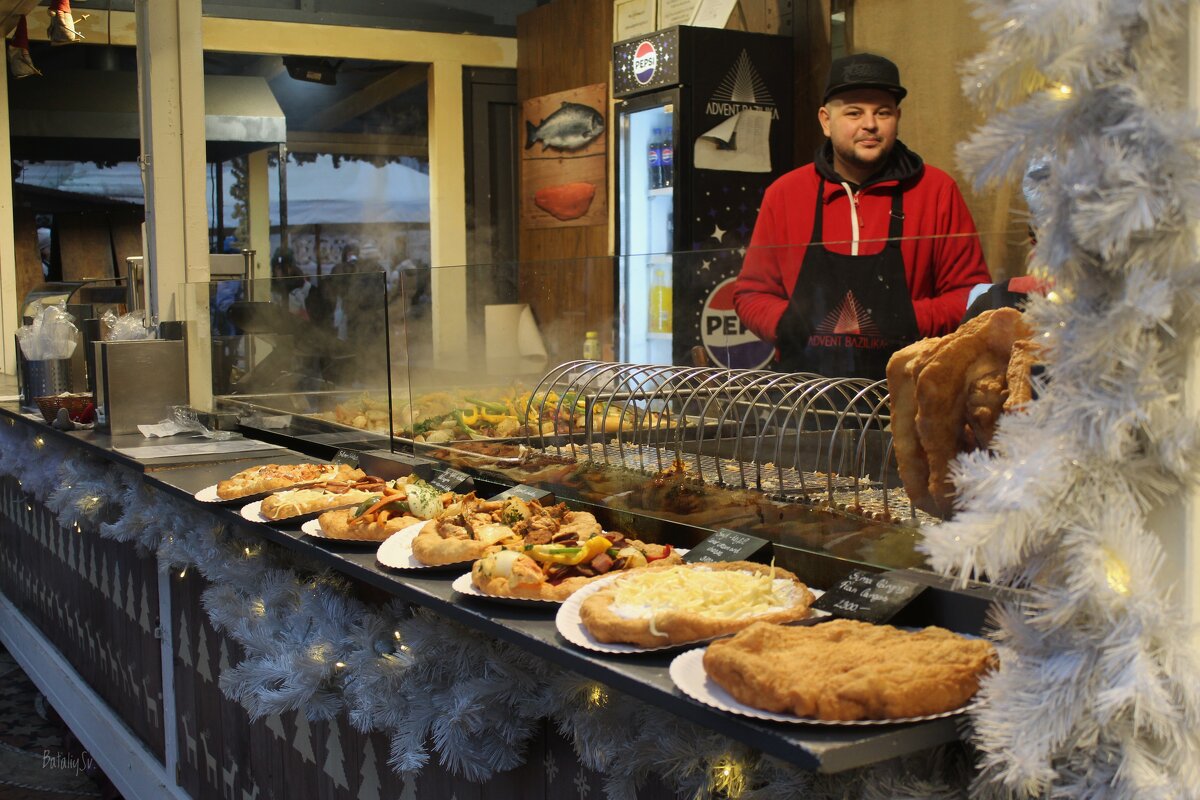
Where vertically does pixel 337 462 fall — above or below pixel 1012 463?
below

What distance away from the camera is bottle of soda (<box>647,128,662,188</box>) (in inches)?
210

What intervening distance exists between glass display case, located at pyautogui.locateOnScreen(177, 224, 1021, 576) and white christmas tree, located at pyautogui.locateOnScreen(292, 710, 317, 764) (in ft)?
2.11

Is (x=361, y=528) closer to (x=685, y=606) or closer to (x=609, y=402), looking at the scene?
(x=609, y=402)

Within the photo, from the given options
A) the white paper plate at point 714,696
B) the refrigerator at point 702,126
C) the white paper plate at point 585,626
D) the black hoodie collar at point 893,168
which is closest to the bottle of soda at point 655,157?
the refrigerator at point 702,126

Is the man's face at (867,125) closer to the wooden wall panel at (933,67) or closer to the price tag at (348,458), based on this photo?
the wooden wall panel at (933,67)

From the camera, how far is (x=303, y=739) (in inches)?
109

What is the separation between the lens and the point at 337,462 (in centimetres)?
332

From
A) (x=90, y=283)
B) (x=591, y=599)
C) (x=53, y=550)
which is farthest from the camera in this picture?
(x=90, y=283)

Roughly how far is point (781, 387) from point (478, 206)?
238 inches

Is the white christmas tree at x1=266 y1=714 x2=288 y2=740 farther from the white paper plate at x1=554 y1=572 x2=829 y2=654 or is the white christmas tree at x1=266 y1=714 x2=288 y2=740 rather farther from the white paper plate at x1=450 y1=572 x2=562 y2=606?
the white paper plate at x1=554 y1=572 x2=829 y2=654

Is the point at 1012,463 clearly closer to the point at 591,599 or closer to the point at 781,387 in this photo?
the point at 591,599

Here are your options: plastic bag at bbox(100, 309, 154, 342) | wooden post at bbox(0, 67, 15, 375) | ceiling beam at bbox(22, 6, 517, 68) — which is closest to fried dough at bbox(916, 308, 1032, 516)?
plastic bag at bbox(100, 309, 154, 342)

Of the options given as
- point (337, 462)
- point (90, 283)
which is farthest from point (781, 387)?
point (90, 283)

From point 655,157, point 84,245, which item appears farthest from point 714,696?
point 84,245
